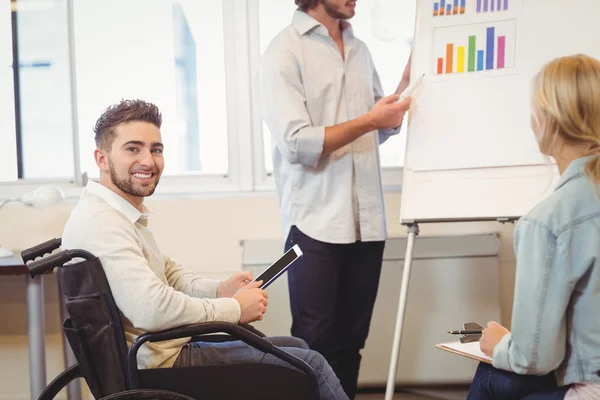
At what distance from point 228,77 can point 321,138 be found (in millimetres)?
969

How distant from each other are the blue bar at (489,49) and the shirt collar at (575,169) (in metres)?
1.05

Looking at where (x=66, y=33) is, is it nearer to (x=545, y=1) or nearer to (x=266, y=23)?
(x=266, y=23)

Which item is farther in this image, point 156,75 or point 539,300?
point 156,75

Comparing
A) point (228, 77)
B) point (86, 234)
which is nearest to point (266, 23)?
point (228, 77)

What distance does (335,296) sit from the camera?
2271mm

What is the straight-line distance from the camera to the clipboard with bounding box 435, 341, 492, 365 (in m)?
1.41

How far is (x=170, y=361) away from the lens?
1601 mm

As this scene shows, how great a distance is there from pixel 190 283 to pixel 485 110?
3.54 feet

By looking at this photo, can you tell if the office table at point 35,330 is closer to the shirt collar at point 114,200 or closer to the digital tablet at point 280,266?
the shirt collar at point 114,200

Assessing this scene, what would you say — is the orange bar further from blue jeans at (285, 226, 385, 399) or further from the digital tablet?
the digital tablet

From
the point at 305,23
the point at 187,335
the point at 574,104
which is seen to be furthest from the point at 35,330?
the point at 574,104

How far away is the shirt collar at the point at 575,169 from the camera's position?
4.17 ft

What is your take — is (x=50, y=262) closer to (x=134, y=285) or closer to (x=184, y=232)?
(x=134, y=285)

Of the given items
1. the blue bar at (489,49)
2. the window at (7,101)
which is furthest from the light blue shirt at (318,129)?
the window at (7,101)
